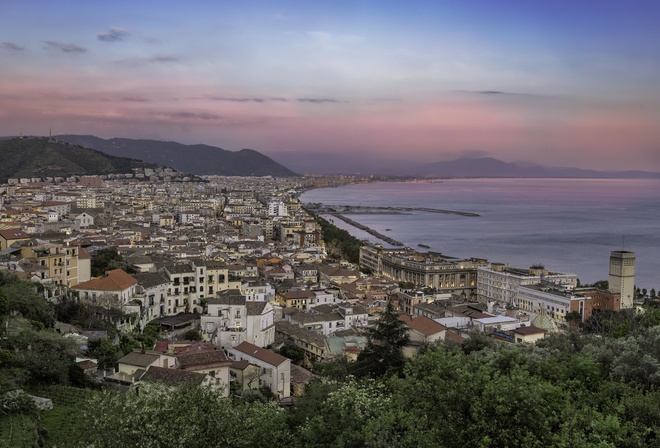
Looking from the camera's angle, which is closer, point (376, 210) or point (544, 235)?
point (544, 235)

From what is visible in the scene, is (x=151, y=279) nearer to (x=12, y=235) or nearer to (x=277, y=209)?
(x=12, y=235)

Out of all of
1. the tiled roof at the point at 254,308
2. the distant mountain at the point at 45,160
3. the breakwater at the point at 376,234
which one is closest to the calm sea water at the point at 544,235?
the breakwater at the point at 376,234

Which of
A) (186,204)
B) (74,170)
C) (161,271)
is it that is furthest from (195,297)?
(74,170)

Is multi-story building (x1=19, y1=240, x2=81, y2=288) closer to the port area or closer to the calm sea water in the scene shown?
the calm sea water

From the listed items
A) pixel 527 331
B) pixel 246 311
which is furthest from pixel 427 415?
pixel 527 331

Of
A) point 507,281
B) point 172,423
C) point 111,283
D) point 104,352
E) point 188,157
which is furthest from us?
point 188,157

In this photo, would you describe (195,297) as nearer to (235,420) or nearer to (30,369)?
(30,369)
